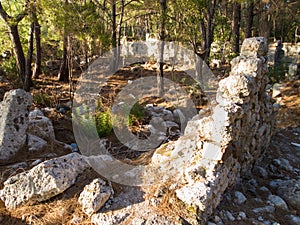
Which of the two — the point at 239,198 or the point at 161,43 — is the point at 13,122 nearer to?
the point at 239,198

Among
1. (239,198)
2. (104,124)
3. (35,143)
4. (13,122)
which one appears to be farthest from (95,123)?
(239,198)

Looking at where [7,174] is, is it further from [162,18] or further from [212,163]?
[162,18]

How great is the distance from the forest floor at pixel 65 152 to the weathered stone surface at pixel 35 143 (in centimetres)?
12

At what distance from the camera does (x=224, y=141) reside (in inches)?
123

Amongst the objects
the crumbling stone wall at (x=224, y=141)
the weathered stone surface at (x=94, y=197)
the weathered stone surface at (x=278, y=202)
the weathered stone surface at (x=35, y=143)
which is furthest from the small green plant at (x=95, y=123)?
the weathered stone surface at (x=278, y=202)

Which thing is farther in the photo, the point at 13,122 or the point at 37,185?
the point at 13,122

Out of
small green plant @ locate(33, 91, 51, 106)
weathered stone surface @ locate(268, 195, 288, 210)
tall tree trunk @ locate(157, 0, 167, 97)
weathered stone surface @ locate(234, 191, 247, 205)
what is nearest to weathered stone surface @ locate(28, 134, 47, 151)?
small green plant @ locate(33, 91, 51, 106)

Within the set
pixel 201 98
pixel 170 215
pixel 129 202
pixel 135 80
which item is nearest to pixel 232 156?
pixel 170 215

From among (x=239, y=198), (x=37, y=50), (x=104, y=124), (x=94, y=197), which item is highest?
(x=37, y=50)

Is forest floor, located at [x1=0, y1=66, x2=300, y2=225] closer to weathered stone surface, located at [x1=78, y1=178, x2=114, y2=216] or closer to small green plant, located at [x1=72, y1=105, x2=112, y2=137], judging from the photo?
weathered stone surface, located at [x1=78, y1=178, x2=114, y2=216]

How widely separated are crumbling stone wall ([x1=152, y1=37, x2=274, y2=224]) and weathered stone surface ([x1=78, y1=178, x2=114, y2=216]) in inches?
30.0

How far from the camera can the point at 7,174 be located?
12.4ft

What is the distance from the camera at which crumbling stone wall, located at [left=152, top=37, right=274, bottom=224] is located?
2867 mm

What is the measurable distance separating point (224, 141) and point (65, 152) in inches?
110
